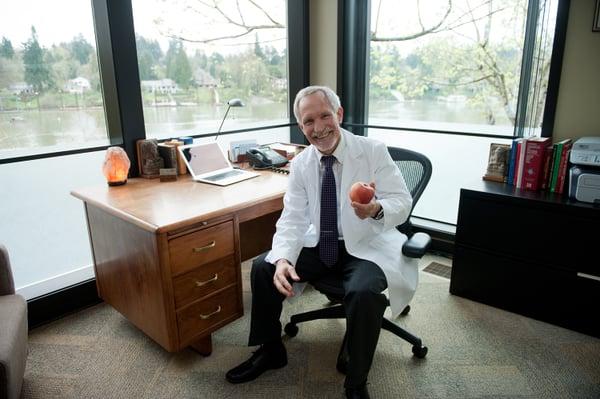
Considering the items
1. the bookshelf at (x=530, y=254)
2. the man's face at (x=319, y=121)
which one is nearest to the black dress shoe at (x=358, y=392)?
the man's face at (x=319, y=121)

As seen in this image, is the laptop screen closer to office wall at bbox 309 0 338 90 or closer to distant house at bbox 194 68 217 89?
distant house at bbox 194 68 217 89

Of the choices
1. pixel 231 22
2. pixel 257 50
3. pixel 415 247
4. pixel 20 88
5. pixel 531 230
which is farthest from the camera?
pixel 257 50

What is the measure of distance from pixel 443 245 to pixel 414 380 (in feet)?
4.46

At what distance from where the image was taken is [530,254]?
2158 mm

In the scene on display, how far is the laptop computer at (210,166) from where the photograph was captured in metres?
2.22

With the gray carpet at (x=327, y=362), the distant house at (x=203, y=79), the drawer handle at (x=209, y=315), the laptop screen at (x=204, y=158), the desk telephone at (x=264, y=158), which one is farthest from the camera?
the distant house at (x=203, y=79)

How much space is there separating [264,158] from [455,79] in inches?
56.5

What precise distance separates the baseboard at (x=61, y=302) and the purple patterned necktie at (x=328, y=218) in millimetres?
1437

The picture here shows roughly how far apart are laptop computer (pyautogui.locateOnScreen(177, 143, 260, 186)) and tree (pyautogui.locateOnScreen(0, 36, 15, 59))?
0.87m

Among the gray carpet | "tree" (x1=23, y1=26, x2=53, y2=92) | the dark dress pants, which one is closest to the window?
the gray carpet

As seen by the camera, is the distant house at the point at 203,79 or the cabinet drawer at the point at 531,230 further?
the distant house at the point at 203,79

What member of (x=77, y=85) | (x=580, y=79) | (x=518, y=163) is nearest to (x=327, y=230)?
(x=518, y=163)

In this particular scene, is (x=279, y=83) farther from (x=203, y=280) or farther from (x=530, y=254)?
(x=530, y=254)

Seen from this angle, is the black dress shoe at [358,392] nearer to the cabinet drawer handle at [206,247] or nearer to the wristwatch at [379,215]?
the wristwatch at [379,215]
